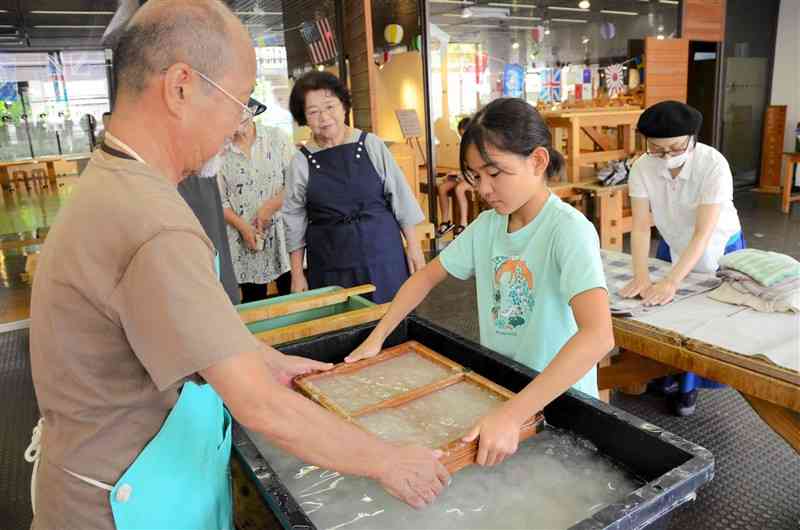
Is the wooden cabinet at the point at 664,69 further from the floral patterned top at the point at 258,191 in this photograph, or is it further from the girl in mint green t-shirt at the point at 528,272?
the girl in mint green t-shirt at the point at 528,272

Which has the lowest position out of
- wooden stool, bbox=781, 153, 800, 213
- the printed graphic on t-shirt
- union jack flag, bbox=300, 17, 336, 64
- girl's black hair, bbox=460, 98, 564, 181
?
wooden stool, bbox=781, 153, 800, 213

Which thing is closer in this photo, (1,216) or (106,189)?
(106,189)

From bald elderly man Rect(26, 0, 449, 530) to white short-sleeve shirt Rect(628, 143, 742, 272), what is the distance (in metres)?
1.84

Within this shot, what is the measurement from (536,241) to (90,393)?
3.06ft

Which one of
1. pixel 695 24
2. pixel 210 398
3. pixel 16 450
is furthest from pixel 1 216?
pixel 695 24

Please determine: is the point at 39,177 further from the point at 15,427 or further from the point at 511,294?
the point at 511,294

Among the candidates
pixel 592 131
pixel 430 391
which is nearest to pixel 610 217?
pixel 592 131

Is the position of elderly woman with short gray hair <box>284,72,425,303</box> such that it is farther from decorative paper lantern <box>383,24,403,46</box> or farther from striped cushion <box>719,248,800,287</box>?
decorative paper lantern <box>383,24,403,46</box>

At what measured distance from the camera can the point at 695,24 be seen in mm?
7281

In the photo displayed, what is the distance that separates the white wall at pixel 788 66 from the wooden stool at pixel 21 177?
29.9 feet

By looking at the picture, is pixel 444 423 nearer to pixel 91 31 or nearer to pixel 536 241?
pixel 536 241

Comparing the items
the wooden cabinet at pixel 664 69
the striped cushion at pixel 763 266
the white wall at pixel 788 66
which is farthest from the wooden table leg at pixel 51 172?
the white wall at pixel 788 66

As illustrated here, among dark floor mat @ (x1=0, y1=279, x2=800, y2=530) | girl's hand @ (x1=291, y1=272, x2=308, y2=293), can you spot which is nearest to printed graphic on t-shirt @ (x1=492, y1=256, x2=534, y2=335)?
dark floor mat @ (x1=0, y1=279, x2=800, y2=530)

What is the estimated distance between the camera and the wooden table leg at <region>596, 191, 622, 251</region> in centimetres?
495
